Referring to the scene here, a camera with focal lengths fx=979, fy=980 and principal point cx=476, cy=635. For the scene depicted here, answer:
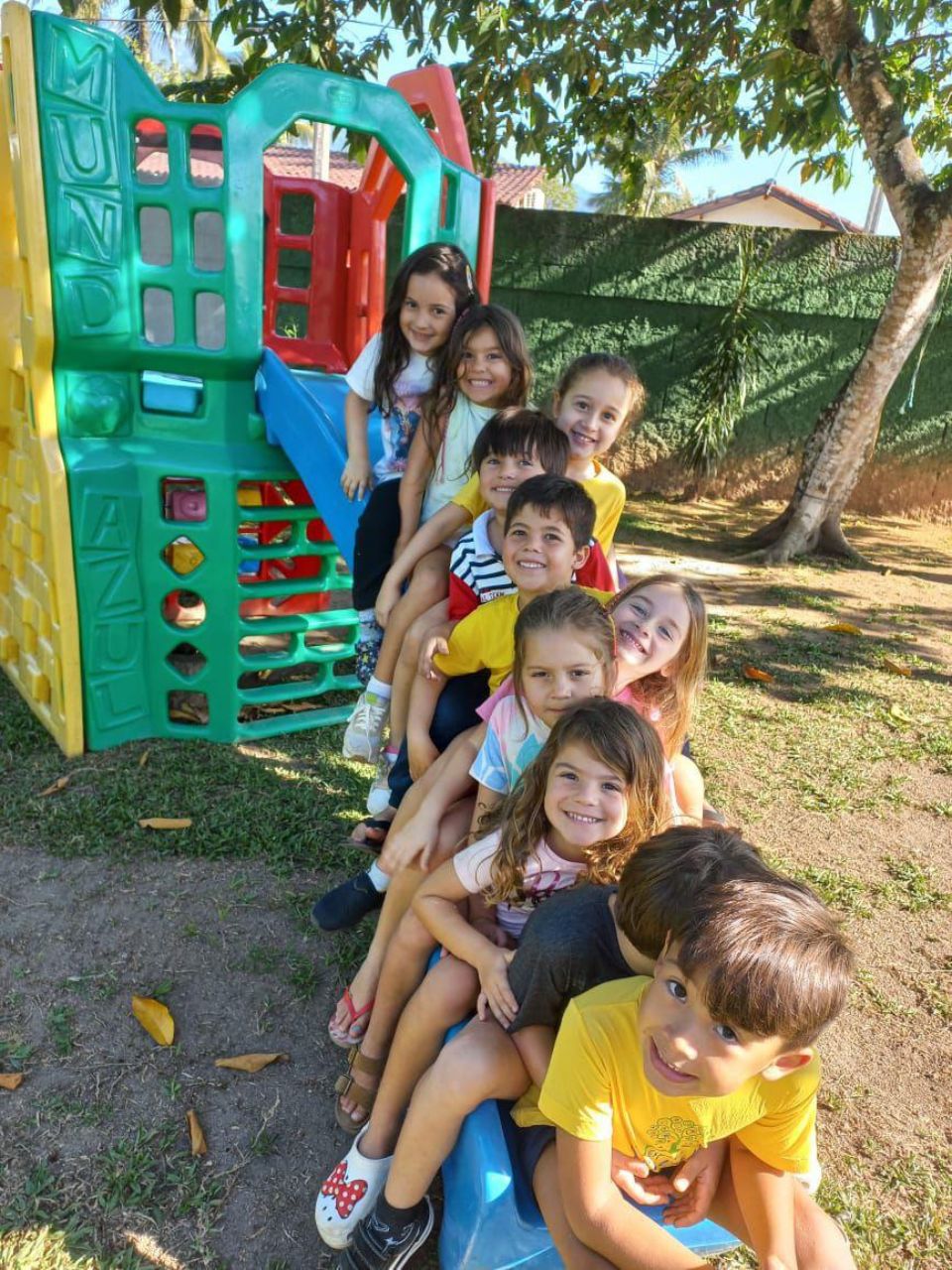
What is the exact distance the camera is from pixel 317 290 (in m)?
5.23

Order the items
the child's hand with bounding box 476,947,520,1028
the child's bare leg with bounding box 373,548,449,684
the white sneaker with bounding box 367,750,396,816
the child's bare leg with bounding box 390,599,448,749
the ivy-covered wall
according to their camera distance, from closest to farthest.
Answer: the child's hand with bounding box 476,947,520,1028 → the child's bare leg with bounding box 390,599,448,749 → the child's bare leg with bounding box 373,548,449,684 → the white sneaker with bounding box 367,750,396,816 → the ivy-covered wall

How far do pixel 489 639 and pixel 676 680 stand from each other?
49 cm

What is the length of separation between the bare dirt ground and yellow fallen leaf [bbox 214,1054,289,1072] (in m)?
0.02

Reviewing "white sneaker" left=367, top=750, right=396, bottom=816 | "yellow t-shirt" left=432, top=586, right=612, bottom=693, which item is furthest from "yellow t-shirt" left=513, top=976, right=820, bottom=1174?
"white sneaker" left=367, top=750, right=396, bottom=816

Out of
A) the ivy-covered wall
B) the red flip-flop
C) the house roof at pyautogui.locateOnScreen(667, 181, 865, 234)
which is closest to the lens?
the red flip-flop

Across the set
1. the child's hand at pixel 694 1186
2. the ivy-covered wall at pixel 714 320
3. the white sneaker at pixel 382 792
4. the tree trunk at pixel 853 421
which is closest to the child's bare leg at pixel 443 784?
the white sneaker at pixel 382 792

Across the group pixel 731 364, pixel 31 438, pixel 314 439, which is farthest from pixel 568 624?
pixel 731 364

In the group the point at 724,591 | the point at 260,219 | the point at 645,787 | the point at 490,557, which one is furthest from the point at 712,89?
the point at 645,787

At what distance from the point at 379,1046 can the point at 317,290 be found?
4.13 metres

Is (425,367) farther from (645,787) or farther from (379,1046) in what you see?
(379,1046)

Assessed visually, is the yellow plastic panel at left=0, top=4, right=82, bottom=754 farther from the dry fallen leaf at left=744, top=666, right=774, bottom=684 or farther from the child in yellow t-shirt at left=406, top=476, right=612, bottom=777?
the dry fallen leaf at left=744, top=666, right=774, bottom=684

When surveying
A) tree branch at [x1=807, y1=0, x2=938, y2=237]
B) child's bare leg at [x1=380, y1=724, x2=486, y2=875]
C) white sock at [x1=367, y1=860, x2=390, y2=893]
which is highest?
tree branch at [x1=807, y1=0, x2=938, y2=237]

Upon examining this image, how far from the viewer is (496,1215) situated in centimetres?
172

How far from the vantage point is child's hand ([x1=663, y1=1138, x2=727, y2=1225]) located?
66.8 inches
